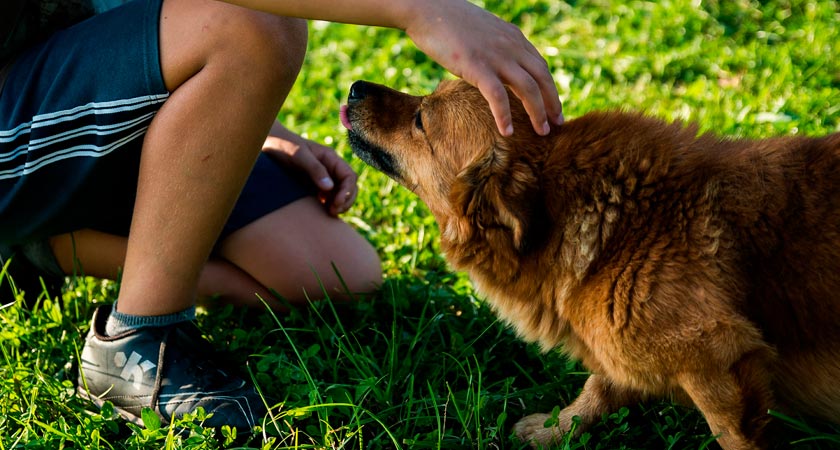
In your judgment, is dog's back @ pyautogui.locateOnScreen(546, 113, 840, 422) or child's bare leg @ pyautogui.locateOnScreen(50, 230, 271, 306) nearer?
dog's back @ pyautogui.locateOnScreen(546, 113, 840, 422)

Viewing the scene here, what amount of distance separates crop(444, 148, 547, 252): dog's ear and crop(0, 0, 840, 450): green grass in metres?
0.48

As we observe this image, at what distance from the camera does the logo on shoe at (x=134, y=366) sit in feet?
8.71

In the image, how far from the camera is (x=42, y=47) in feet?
8.72

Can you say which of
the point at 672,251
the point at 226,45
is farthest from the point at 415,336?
the point at 226,45

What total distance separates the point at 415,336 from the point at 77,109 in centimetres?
130

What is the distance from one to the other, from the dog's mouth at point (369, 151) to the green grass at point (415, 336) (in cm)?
49

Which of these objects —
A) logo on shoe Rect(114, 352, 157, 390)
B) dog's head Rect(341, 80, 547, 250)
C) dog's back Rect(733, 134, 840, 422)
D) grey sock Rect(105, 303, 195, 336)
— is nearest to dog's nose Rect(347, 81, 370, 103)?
dog's head Rect(341, 80, 547, 250)

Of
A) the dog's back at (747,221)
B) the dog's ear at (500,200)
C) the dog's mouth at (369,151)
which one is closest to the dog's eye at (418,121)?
the dog's mouth at (369,151)

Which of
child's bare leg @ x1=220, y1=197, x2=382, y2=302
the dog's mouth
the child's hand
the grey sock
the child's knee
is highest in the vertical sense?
the child's hand

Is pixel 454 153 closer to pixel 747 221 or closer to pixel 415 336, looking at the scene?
pixel 415 336

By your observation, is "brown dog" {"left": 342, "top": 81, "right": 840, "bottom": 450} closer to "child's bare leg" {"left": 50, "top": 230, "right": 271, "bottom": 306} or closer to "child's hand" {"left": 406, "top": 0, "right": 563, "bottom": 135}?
"child's hand" {"left": 406, "top": 0, "right": 563, "bottom": 135}

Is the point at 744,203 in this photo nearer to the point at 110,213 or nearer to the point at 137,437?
the point at 137,437

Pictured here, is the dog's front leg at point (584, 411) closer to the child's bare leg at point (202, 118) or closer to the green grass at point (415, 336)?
the green grass at point (415, 336)

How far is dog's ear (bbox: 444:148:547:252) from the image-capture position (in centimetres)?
232
